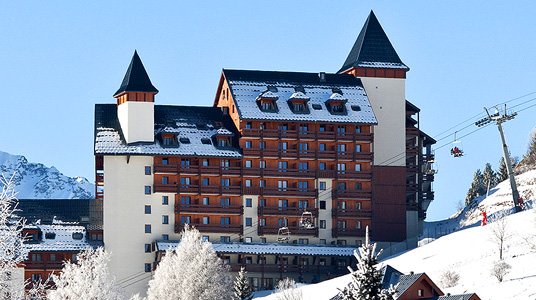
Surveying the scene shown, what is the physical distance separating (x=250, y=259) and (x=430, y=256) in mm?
16886

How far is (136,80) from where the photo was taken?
119 metres

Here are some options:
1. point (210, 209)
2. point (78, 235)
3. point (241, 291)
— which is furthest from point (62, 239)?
point (241, 291)

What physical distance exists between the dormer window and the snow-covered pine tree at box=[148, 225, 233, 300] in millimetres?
17171

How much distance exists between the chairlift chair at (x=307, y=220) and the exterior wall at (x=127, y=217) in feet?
38.8

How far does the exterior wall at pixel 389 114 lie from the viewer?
123 m

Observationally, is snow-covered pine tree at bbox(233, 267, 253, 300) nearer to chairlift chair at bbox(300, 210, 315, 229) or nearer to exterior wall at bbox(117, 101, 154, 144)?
chairlift chair at bbox(300, 210, 315, 229)

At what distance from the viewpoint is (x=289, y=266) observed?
117 m

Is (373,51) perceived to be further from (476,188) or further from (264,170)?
(476,188)

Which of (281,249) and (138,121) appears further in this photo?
(138,121)

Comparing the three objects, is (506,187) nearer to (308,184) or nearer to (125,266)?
(308,184)

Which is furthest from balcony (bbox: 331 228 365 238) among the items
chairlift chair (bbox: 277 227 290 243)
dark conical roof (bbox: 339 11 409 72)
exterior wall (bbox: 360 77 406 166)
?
dark conical roof (bbox: 339 11 409 72)

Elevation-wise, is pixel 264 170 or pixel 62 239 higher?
pixel 264 170

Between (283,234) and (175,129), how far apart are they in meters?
12.1

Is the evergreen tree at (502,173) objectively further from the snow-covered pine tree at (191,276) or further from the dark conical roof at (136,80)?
the snow-covered pine tree at (191,276)
